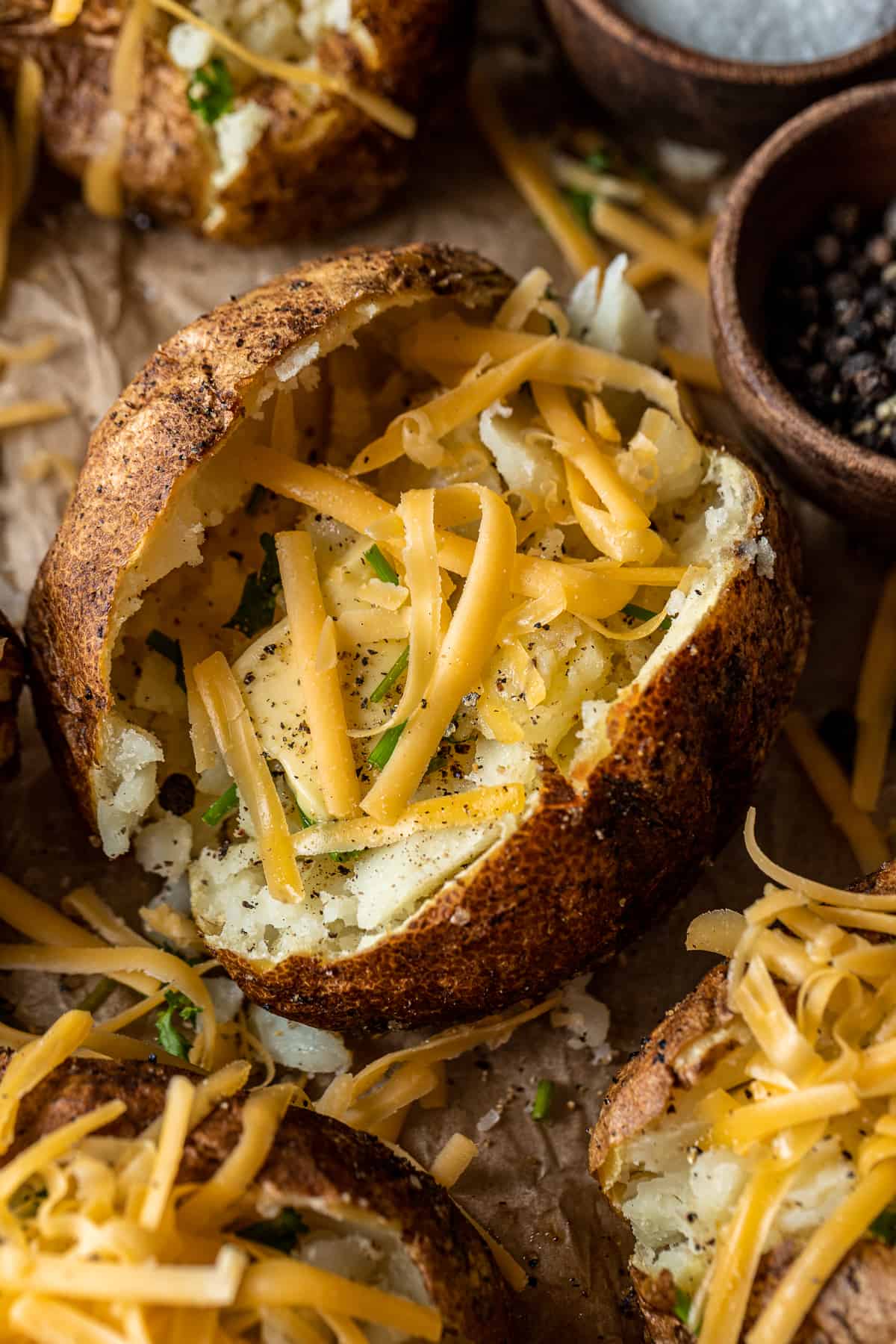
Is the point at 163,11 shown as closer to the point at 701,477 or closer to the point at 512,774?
the point at 701,477

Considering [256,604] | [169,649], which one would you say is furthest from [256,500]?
[169,649]

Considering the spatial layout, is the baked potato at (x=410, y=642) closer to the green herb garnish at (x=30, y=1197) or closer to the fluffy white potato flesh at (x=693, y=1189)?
the fluffy white potato flesh at (x=693, y=1189)

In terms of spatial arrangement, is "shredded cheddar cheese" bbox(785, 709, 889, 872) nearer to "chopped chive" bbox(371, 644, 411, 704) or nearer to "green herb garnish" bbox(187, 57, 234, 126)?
"chopped chive" bbox(371, 644, 411, 704)

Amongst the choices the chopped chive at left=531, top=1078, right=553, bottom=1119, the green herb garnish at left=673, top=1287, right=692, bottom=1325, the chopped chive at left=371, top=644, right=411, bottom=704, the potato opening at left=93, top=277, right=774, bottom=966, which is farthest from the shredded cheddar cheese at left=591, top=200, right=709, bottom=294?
the green herb garnish at left=673, top=1287, right=692, bottom=1325

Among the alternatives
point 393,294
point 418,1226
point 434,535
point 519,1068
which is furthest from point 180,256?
point 418,1226

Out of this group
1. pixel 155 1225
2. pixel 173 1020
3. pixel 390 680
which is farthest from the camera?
pixel 173 1020

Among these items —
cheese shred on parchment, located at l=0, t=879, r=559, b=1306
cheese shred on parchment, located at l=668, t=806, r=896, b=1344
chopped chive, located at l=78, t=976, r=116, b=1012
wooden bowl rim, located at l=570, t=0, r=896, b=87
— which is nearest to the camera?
cheese shred on parchment, located at l=0, t=879, r=559, b=1306

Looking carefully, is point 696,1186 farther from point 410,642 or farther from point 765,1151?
point 410,642
